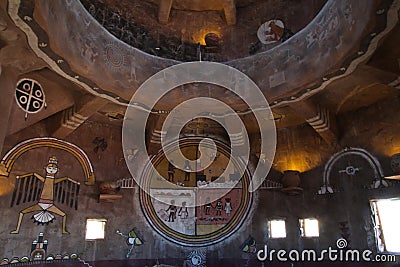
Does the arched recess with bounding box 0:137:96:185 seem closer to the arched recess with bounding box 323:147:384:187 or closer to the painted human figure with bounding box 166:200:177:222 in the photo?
the painted human figure with bounding box 166:200:177:222

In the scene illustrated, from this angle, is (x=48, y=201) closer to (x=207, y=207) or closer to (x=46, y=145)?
(x=46, y=145)

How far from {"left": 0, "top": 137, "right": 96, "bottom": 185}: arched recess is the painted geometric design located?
1.09m

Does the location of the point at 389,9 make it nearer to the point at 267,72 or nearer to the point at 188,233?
the point at 267,72

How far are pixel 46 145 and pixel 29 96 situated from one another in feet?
5.36

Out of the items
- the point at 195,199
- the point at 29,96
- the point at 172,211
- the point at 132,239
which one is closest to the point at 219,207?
the point at 195,199

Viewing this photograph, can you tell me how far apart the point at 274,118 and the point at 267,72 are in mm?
2042

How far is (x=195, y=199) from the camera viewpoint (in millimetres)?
10258

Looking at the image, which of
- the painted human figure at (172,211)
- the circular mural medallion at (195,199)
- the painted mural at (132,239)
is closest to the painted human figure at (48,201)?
the painted mural at (132,239)

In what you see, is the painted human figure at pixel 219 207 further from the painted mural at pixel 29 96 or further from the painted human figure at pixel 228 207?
the painted mural at pixel 29 96

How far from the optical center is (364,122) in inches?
339

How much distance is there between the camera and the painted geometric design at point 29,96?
716 cm

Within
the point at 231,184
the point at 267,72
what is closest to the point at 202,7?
the point at 267,72

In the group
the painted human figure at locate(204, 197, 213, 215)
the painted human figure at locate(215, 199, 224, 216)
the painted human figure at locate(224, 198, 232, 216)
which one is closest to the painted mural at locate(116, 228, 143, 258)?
the painted human figure at locate(204, 197, 213, 215)

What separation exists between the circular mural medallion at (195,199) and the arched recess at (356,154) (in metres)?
2.40
